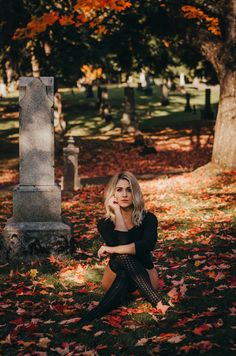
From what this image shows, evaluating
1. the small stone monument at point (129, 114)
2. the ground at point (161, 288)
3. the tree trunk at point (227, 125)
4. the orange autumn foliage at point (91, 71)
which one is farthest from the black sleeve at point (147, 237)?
the small stone monument at point (129, 114)

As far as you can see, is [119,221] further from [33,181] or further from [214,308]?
[33,181]

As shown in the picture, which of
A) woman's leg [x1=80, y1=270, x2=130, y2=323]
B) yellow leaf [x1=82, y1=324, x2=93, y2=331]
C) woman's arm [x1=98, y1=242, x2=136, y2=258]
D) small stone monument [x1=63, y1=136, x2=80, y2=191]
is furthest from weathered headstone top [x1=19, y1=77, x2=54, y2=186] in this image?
small stone monument [x1=63, y1=136, x2=80, y2=191]

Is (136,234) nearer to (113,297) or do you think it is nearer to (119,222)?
(119,222)

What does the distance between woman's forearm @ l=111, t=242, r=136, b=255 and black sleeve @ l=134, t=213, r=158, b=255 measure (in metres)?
0.04

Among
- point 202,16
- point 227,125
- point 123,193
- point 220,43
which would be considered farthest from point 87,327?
point 202,16

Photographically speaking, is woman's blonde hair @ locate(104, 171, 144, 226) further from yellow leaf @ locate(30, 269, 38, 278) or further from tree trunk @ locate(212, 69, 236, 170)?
tree trunk @ locate(212, 69, 236, 170)

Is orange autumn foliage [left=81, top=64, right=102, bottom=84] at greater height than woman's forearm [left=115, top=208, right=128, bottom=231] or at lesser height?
greater

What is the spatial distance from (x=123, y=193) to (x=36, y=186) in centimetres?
268

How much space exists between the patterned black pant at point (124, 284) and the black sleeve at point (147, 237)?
0.17 m

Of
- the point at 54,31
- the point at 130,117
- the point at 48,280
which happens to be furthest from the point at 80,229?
the point at 130,117

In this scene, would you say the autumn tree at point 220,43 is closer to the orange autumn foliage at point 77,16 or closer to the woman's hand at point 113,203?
the orange autumn foliage at point 77,16

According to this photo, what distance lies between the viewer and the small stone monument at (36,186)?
8.65 m

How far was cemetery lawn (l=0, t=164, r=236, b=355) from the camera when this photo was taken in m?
5.54

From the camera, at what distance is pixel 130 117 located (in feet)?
105
